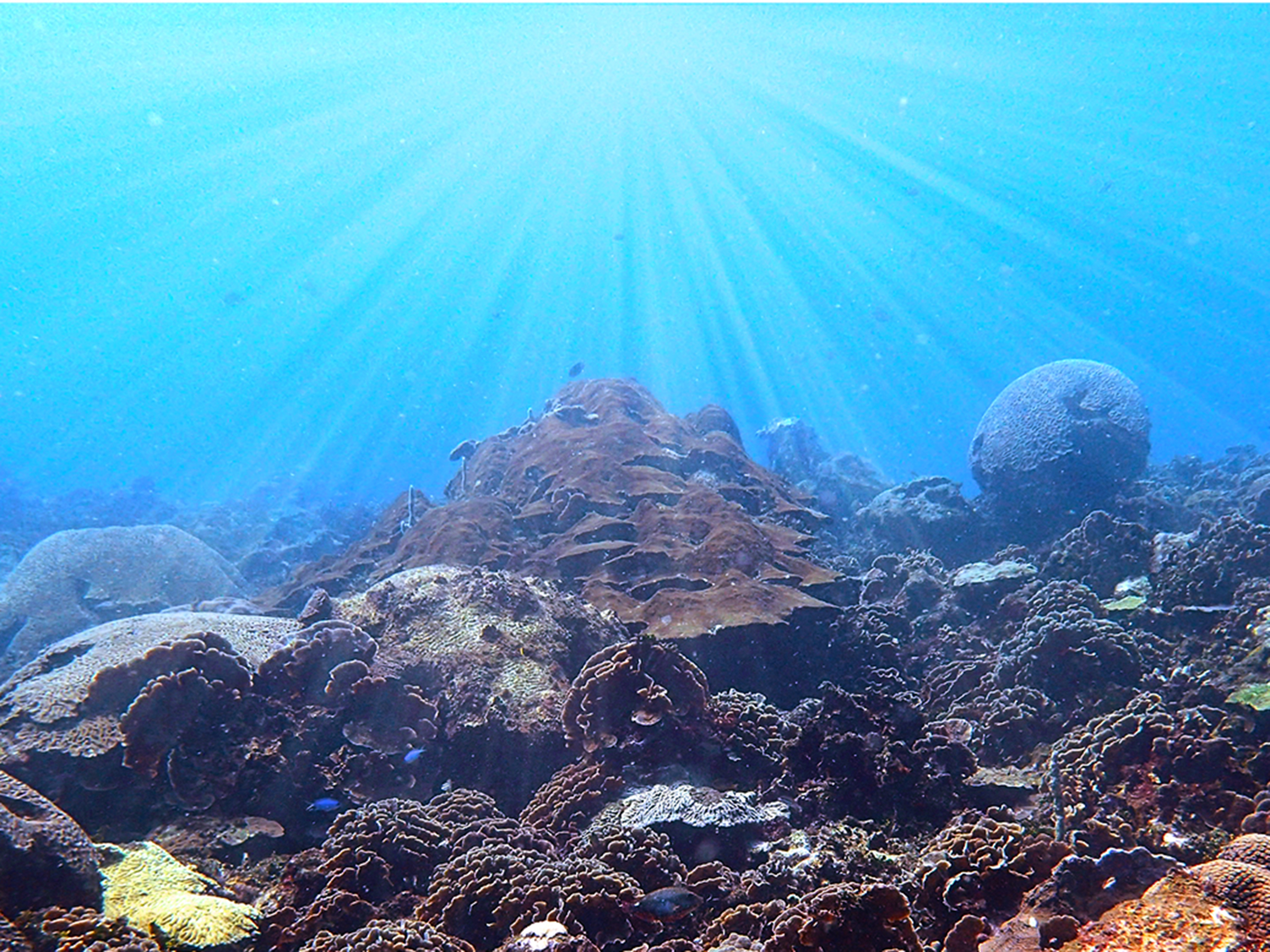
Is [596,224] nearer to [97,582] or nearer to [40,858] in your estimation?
[97,582]

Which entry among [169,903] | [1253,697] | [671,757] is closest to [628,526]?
[671,757]

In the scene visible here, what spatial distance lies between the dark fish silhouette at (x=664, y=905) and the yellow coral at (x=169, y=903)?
2388 millimetres

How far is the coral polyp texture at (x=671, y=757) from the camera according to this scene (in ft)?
10.8

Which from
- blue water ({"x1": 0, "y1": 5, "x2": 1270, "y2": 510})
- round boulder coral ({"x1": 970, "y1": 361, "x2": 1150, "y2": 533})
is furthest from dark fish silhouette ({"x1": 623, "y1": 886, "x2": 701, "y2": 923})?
blue water ({"x1": 0, "y1": 5, "x2": 1270, "y2": 510})

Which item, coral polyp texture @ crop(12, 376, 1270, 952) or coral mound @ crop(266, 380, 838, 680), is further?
coral mound @ crop(266, 380, 838, 680)

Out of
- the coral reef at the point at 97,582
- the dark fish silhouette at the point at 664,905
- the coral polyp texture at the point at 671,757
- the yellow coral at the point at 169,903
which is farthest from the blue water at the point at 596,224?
the dark fish silhouette at the point at 664,905

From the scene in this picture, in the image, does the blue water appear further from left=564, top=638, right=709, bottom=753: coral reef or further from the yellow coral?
the yellow coral

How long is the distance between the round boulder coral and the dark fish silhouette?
12.4 metres

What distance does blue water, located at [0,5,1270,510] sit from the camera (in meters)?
48.0

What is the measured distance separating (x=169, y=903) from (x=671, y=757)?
361cm

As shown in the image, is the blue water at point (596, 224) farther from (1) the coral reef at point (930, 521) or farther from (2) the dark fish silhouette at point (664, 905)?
(2) the dark fish silhouette at point (664, 905)

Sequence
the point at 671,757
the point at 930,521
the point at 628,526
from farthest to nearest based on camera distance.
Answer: the point at 930,521 → the point at 628,526 → the point at 671,757

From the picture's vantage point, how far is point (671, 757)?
5.23m

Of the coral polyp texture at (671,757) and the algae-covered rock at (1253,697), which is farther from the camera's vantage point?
the algae-covered rock at (1253,697)
